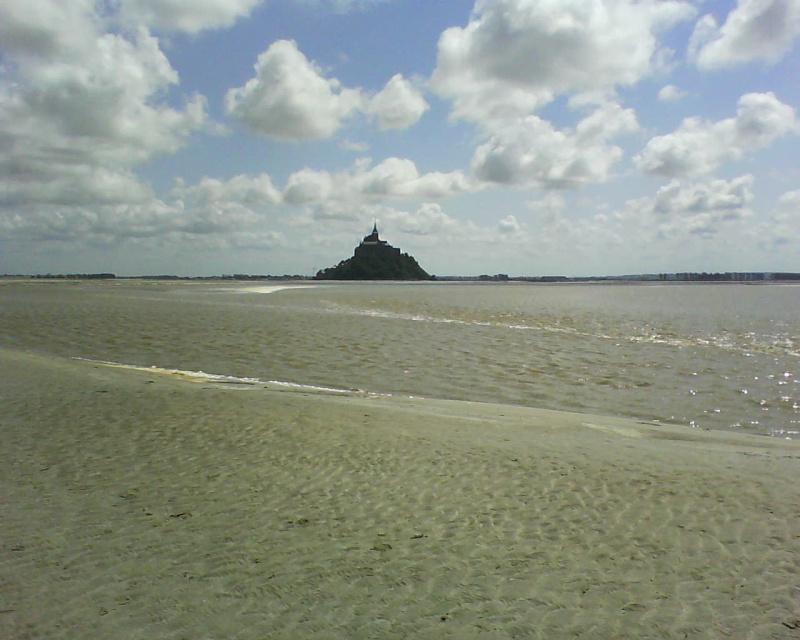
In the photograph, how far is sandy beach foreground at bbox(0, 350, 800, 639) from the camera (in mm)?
3920

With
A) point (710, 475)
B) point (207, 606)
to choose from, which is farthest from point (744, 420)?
point (207, 606)

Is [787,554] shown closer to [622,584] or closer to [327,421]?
[622,584]

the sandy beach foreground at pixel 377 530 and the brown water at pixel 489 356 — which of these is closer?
the sandy beach foreground at pixel 377 530

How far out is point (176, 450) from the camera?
24.0 ft

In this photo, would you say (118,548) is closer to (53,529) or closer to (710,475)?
(53,529)

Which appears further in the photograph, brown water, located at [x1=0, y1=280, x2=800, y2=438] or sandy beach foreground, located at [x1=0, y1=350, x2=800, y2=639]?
brown water, located at [x1=0, y1=280, x2=800, y2=438]

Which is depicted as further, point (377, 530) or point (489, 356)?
point (489, 356)

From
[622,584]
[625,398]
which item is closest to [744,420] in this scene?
[625,398]

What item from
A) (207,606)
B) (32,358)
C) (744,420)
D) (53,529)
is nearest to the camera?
(207,606)

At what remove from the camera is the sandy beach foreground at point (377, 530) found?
12.9ft

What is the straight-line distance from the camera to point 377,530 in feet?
17.0

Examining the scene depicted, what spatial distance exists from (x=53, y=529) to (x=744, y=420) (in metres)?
11.2

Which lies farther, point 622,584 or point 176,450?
point 176,450

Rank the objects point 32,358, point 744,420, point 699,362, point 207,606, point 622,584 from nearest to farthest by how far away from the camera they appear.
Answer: point 207,606 → point 622,584 → point 744,420 → point 32,358 → point 699,362
